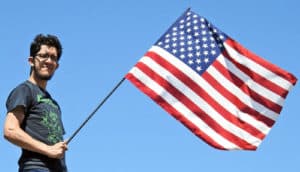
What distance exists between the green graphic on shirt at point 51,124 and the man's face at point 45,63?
0.94 ft


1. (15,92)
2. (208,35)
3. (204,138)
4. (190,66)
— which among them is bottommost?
(15,92)

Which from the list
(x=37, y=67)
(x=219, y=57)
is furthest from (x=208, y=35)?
(x=37, y=67)

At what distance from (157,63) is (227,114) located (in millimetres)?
1213

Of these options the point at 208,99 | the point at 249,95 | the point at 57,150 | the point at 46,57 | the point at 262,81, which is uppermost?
the point at 262,81

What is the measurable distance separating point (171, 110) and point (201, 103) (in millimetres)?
438

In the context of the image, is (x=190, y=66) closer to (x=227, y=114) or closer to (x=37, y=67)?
(x=227, y=114)

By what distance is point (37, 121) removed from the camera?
618cm

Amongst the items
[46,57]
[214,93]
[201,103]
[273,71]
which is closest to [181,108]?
[201,103]

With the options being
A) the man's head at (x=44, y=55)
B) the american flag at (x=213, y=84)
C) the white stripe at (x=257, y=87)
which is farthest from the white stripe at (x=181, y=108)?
the man's head at (x=44, y=55)

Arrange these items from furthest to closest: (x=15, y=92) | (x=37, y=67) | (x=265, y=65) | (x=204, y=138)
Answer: (x=265, y=65) < (x=204, y=138) < (x=37, y=67) < (x=15, y=92)

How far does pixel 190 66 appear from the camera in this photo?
8.98 metres

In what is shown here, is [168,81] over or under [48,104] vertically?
over

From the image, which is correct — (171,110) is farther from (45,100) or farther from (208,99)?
(45,100)

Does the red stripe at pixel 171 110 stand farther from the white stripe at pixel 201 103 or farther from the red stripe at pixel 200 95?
the white stripe at pixel 201 103
